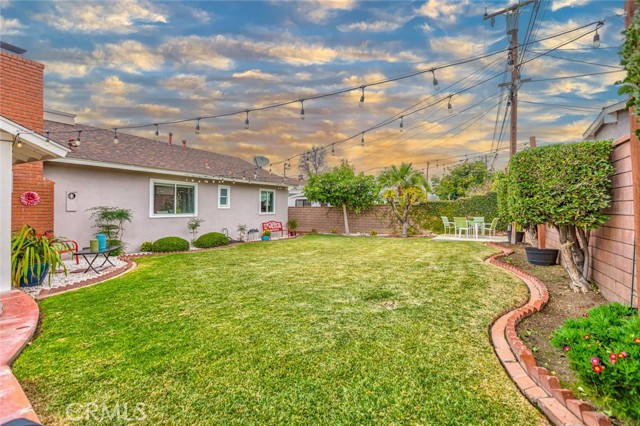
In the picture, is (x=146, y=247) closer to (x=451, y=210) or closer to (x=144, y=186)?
(x=144, y=186)

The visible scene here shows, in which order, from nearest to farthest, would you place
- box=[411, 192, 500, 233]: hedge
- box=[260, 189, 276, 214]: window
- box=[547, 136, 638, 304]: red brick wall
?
box=[547, 136, 638, 304]: red brick wall → box=[411, 192, 500, 233]: hedge → box=[260, 189, 276, 214]: window

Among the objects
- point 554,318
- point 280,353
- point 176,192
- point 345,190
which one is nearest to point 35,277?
point 280,353

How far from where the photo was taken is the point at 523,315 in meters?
3.69

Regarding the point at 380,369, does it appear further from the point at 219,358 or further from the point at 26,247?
the point at 26,247

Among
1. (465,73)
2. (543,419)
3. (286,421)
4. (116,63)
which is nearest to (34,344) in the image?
(286,421)

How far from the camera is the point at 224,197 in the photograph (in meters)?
12.8

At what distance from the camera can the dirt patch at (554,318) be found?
8.43 ft

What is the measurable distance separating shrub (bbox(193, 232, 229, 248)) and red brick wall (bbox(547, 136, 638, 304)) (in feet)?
33.3

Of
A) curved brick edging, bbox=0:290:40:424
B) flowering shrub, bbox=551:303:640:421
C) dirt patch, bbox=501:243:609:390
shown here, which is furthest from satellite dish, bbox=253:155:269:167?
flowering shrub, bbox=551:303:640:421

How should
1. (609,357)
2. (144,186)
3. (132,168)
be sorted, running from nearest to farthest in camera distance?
(609,357), (132,168), (144,186)

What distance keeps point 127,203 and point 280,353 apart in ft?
28.4

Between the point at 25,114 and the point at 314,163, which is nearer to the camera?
the point at 25,114

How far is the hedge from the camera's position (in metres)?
14.2

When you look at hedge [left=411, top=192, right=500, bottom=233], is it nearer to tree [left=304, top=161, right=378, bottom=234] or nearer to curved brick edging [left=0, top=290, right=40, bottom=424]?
tree [left=304, top=161, right=378, bottom=234]
